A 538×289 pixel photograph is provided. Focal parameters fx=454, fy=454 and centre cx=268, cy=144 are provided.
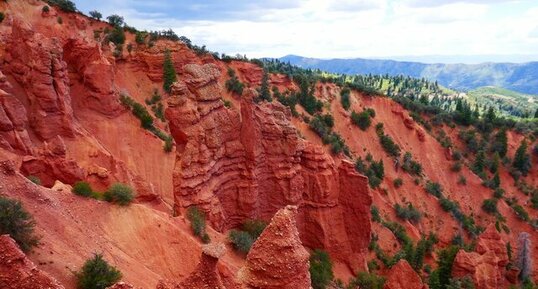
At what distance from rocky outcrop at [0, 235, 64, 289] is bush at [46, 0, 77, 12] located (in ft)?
180

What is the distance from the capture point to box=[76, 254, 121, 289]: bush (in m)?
16.3

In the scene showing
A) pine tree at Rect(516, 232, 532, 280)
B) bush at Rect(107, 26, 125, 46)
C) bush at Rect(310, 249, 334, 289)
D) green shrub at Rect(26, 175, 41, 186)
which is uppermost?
bush at Rect(107, 26, 125, 46)

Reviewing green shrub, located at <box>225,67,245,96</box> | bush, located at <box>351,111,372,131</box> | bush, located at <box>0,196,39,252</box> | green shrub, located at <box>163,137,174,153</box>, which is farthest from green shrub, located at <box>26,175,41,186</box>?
bush, located at <box>351,111,372,131</box>

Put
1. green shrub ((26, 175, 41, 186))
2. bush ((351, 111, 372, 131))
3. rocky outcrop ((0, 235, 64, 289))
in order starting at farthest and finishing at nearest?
bush ((351, 111, 372, 131))
green shrub ((26, 175, 41, 186))
rocky outcrop ((0, 235, 64, 289))

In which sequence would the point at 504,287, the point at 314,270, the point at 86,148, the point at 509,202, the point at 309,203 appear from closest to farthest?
1. the point at 314,270
2. the point at 309,203
3. the point at 86,148
4. the point at 504,287
5. the point at 509,202

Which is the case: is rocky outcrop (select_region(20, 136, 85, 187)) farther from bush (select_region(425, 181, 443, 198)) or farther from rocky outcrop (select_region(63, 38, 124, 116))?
bush (select_region(425, 181, 443, 198))

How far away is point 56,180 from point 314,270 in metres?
16.2

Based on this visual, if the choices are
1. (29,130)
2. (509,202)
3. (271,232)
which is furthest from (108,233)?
(509,202)

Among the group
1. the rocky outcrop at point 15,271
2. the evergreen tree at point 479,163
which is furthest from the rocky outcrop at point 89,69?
the evergreen tree at point 479,163

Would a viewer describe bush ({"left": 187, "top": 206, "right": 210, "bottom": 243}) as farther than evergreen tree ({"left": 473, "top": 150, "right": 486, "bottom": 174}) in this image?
No

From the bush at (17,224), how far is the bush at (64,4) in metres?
49.9

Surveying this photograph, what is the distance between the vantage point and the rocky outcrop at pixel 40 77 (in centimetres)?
3350

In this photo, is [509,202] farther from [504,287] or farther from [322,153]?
[322,153]

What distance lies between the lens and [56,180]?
1000 inches
